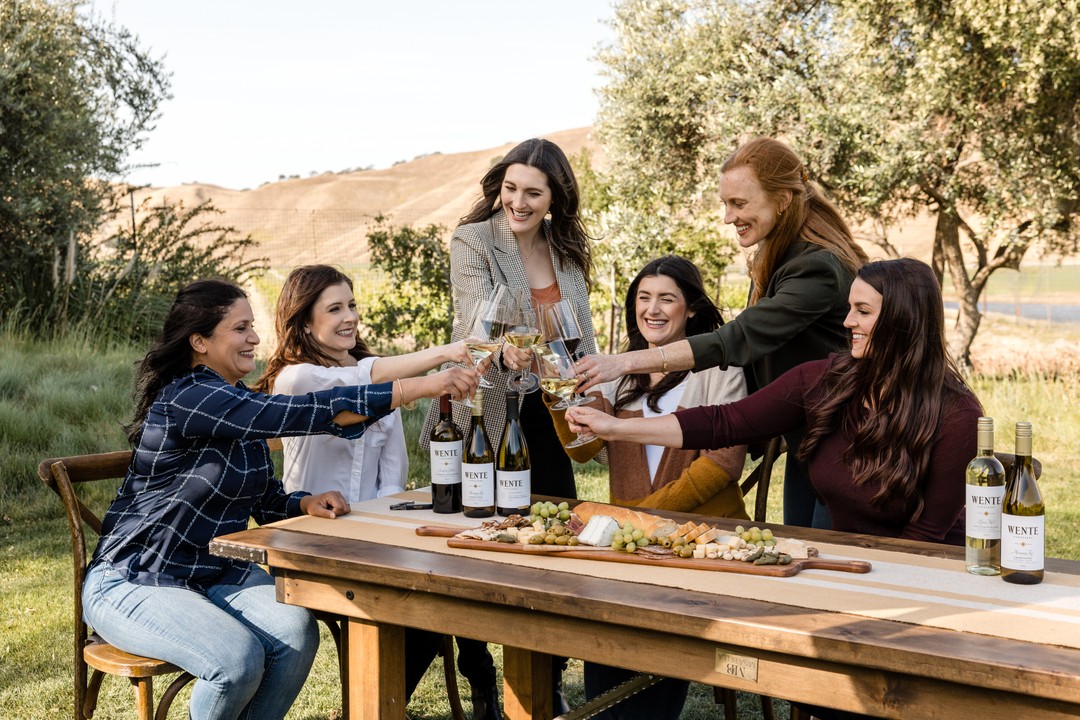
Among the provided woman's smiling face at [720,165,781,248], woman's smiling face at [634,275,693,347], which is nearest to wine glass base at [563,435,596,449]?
woman's smiling face at [634,275,693,347]

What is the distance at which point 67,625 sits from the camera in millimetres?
5023

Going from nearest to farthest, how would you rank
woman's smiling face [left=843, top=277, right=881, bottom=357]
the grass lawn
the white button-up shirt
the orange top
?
woman's smiling face [left=843, top=277, right=881, bottom=357], the white button-up shirt, the orange top, the grass lawn

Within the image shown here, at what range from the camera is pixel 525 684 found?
272 cm

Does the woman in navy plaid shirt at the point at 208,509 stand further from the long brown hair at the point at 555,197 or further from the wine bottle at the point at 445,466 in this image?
the long brown hair at the point at 555,197

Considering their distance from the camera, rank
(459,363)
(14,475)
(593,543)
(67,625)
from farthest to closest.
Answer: (14,475)
(67,625)
(459,363)
(593,543)

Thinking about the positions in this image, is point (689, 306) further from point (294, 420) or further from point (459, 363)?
point (294, 420)

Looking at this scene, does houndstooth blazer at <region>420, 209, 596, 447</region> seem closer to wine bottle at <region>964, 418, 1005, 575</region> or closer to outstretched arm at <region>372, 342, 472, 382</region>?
outstretched arm at <region>372, 342, 472, 382</region>

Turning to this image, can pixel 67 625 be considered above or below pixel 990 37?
below

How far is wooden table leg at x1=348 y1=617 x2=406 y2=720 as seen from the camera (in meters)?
2.65

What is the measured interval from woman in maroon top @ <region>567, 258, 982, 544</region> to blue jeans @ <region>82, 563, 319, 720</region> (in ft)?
3.42

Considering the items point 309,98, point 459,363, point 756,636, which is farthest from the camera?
point 309,98

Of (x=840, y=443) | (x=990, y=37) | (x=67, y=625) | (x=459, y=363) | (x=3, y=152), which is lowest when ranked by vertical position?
(x=67, y=625)

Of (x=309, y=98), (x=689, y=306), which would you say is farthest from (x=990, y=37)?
(x=309, y=98)

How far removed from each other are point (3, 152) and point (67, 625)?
673 cm
